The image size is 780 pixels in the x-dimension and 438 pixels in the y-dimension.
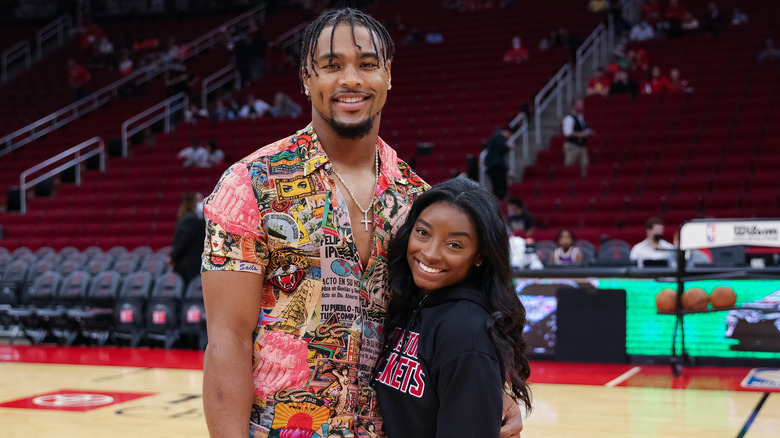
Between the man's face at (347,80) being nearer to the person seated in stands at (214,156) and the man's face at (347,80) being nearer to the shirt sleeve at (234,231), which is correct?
the shirt sleeve at (234,231)

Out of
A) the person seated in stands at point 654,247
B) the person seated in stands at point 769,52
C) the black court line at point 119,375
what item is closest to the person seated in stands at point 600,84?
the person seated in stands at point 769,52

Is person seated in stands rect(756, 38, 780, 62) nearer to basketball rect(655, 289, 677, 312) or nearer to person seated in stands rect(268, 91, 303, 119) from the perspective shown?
basketball rect(655, 289, 677, 312)

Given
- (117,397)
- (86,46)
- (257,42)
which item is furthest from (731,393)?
(86,46)

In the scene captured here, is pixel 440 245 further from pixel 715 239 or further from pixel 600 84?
pixel 600 84

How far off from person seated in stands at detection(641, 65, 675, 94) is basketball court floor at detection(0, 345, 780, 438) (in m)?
6.79

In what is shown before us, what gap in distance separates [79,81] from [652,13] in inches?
481

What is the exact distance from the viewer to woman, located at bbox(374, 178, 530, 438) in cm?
157

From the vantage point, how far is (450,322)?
1.63 metres

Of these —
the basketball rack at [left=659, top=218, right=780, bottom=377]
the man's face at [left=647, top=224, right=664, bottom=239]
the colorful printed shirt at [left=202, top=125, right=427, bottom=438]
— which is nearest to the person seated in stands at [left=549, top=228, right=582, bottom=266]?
the man's face at [left=647, top=224, right=664, bottom=239]

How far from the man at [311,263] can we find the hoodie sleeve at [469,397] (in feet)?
0.58

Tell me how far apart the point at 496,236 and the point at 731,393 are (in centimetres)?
484

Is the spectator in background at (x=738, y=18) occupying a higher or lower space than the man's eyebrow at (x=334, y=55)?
higher

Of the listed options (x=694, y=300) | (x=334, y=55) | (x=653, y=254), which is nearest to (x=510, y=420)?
(x=334, y=55)

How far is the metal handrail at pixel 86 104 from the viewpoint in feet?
56.6
